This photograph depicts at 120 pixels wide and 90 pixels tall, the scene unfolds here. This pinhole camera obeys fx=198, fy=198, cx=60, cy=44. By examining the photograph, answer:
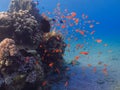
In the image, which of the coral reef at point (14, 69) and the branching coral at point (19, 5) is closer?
the coral reef at point (14, 69)

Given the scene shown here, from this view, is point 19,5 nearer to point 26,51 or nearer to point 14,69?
point 26,51

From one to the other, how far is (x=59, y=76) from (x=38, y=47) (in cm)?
210

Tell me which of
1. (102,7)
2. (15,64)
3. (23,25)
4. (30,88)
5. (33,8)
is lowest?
(30,88)

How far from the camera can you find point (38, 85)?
7566mm

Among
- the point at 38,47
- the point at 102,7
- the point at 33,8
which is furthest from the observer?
the point at 102,7

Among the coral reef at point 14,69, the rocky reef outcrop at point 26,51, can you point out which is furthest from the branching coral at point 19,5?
the coral reef at point 14,69

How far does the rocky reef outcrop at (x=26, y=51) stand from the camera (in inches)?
273

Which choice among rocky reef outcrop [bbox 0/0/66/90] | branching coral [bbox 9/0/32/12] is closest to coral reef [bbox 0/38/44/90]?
rocky reef outcrop [bbox 0/0/66/90]

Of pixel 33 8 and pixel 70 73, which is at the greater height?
pixel 33 8

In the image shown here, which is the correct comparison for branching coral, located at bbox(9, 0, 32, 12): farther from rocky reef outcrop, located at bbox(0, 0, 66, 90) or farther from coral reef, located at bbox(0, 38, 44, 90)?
coral reef, located at bbox(0, 38, 44, 90)

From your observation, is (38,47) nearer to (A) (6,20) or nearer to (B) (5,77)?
(A) (6,20)

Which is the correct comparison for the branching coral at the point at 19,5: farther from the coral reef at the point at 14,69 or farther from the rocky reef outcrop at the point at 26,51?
the coral reef at the point at 14,69

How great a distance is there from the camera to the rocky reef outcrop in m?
6.94

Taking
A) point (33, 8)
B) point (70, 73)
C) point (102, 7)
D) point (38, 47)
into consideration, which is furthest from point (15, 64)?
point (102, 7)
